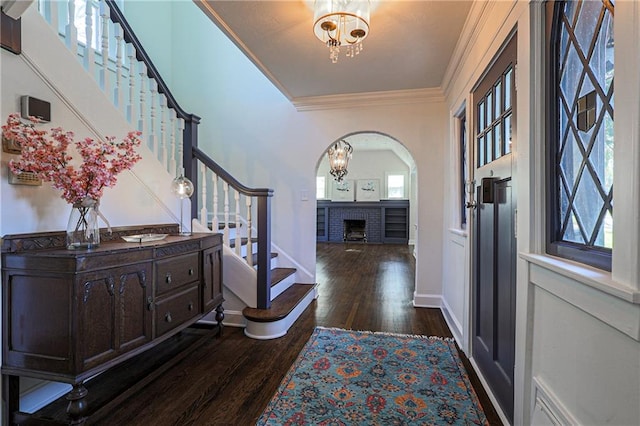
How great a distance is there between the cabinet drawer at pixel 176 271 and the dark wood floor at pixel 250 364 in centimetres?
60

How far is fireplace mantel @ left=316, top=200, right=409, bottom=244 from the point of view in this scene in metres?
9.34

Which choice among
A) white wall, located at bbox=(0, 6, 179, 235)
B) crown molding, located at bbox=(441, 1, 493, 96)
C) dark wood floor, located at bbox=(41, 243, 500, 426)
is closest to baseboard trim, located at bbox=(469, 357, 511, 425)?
dark wood floor, located at bbox=(41, 243, 500, 426)

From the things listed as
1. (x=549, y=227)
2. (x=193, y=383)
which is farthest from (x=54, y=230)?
(x=549, y=227)

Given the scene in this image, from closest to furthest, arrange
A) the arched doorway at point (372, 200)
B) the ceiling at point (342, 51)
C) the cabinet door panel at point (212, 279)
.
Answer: the ceiling at point (342, 51) → the cabinet door panel at point (212, 279) → the arched doorway at point (372, 200)

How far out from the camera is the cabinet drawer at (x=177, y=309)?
1.84 meters

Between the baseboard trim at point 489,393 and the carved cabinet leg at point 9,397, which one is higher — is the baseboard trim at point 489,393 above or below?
below

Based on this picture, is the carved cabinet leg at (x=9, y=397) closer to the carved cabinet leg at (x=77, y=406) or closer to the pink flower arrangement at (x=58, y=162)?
the carved cabinet leg at (x=77, y=406)

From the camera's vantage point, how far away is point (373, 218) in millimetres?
9461

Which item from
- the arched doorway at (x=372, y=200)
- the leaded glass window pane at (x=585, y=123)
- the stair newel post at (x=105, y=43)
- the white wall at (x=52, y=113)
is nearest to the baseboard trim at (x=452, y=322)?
the leaded glass window pane at (x=585, y=123)

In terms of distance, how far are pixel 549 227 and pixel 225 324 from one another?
8.68 feet

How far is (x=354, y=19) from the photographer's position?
1.92 m

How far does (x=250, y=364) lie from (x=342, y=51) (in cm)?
255

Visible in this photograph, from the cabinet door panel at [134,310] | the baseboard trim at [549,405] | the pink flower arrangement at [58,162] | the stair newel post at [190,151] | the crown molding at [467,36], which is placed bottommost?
the baseboard trim at [549,405]

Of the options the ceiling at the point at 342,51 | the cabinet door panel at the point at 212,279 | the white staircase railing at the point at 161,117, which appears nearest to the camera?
the ceiling at the point at 342,51
